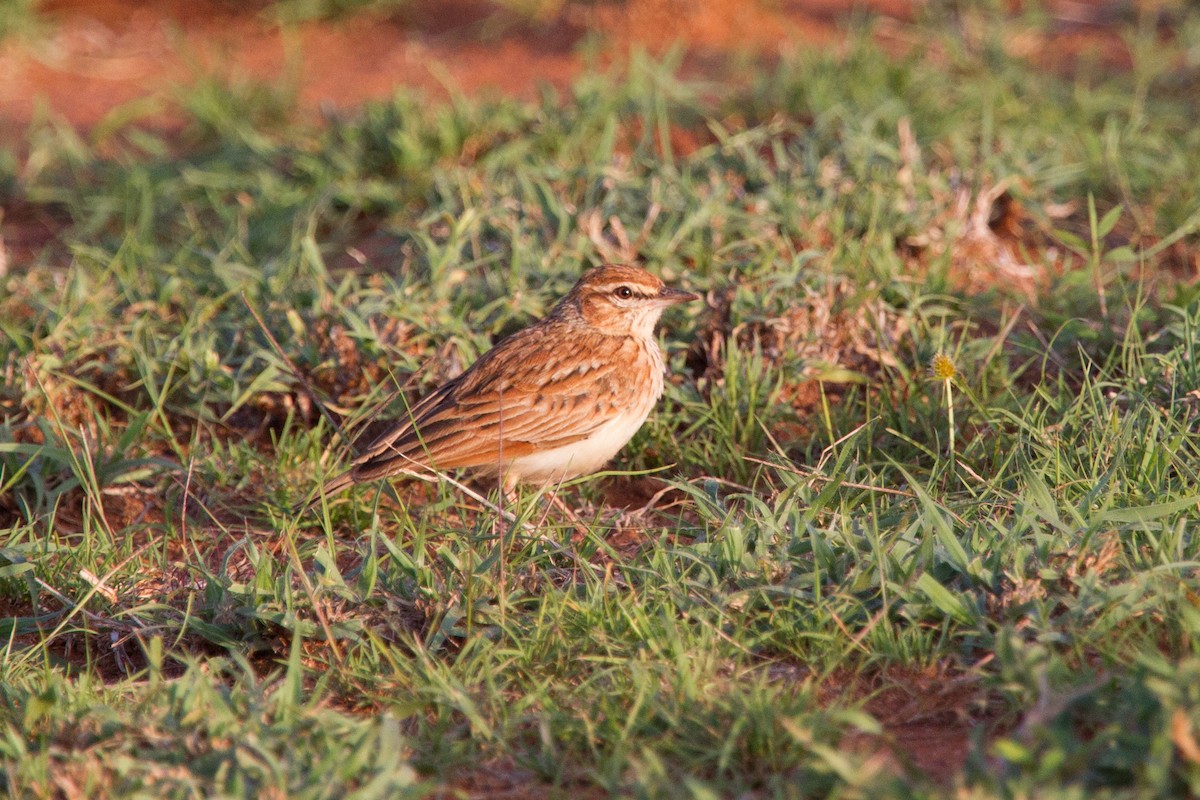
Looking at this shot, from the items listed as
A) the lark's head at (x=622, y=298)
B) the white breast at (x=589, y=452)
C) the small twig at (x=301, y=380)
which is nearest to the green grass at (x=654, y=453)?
the small twig at (x=301, y=380)

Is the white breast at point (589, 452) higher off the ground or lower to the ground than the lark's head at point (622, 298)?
lower

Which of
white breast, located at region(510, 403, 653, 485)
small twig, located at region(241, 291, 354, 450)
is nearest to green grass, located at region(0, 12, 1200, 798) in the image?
small twig, located at region(241, 291, 354, 450)

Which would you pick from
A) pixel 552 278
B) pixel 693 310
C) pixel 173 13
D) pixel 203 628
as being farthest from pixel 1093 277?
pixel 173 13

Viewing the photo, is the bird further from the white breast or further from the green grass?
the green grass

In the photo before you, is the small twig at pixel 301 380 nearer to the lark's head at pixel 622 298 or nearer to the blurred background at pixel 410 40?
the lark's head at pixel 622 298

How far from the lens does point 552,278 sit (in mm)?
6656

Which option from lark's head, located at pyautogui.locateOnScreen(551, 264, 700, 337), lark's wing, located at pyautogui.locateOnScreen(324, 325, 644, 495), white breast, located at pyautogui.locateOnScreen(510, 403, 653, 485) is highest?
lark's head, located at pyautogui.locateOnScreen(551, 264, 700, 337)

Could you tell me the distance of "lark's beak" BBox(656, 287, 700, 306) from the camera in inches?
229

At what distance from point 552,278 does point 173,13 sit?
6.71m

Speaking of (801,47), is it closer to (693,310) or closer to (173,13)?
(693,310)

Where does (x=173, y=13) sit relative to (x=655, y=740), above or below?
above

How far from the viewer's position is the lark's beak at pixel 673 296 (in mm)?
5828

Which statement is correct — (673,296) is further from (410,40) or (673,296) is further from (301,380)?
(410,40)

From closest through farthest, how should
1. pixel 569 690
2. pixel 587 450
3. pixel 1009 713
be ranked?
pixel 1009 713 < pixel 569 690 < pixel 587 450
